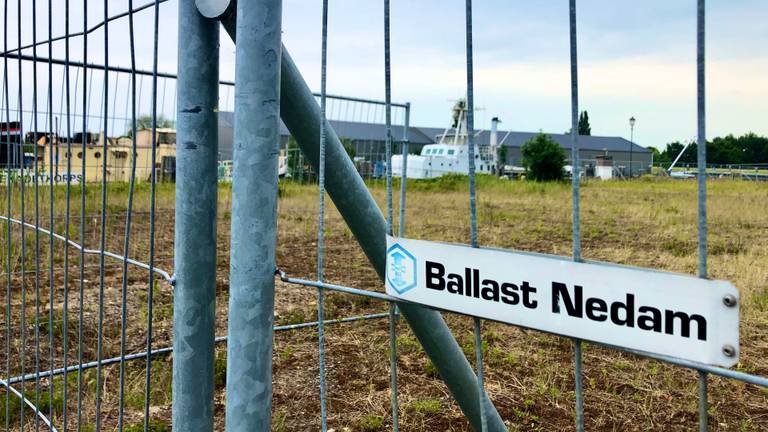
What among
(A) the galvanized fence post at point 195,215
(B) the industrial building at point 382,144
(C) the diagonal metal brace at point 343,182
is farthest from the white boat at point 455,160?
(A) the galvanized fence post at point 195,215

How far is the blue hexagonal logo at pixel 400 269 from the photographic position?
3.51 feet

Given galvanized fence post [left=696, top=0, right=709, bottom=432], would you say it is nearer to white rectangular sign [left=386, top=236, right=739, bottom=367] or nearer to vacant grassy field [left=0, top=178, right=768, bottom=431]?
white rectangular sign [left=386, top=236, right=739, bottom=367]

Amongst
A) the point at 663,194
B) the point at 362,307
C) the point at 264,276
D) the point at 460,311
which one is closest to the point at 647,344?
the point at 460,311

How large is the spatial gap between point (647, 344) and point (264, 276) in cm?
71

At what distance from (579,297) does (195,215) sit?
2.81 feet

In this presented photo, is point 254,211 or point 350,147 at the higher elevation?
point 350,147

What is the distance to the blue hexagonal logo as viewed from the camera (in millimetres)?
1069

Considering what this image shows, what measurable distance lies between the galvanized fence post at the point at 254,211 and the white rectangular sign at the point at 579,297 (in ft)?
0.92

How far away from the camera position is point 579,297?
843mm

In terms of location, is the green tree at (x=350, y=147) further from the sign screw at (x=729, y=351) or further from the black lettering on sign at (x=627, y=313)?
the sign screw at (x=729, y=351)

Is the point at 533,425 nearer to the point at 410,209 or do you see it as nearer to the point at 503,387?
the point at 503,387

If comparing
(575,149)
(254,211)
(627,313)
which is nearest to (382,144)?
(254,211)

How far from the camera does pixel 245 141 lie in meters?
1.19

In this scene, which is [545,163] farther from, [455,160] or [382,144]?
[382,144]
